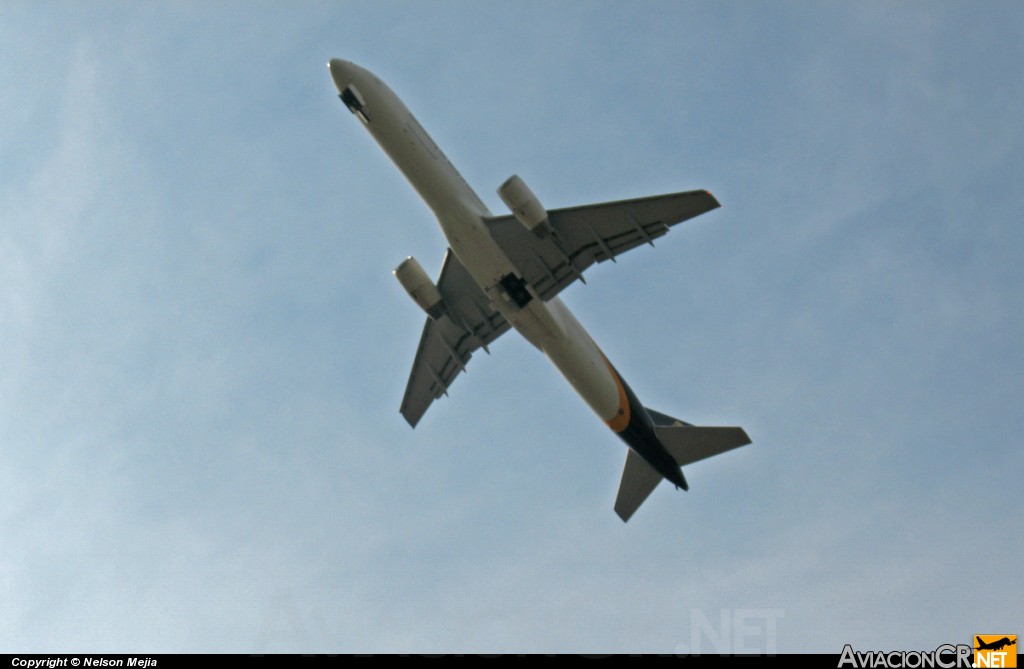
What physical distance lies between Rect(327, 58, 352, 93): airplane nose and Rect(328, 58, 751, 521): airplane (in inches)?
1.5

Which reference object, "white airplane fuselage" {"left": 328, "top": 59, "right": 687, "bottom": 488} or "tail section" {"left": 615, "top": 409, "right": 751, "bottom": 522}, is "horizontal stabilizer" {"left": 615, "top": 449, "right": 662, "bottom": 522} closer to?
"tail section" {"left": 615, "top": 409, "right": 751, "bottom": 522}

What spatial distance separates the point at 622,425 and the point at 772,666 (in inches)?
731

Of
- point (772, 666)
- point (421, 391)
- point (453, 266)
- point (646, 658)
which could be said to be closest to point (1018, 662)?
point (772, 666)

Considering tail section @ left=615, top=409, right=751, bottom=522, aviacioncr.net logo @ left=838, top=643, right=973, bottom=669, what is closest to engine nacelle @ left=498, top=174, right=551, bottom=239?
tail section @ left=615, top=409, right=751, bottom=522

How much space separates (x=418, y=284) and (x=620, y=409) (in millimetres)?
9986

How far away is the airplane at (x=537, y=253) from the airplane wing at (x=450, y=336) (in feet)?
0.40

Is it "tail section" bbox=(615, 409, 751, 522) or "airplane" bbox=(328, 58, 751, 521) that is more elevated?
"airplane" bbox=(328, 58, 751, 521)

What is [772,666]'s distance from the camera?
20.0m

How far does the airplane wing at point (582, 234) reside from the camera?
34281 millimetres

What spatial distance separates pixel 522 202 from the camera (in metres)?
34.4

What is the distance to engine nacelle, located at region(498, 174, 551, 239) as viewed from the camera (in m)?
34.4

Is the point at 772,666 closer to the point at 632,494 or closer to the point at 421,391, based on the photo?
the point at 632,494

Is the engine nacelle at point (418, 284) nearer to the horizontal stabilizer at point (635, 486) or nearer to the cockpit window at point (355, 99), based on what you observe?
the cockpit window at point (355, 99)

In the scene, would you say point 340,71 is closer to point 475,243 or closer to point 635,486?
point 475,243
